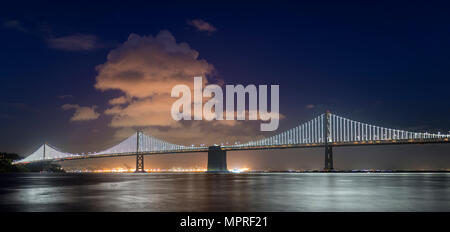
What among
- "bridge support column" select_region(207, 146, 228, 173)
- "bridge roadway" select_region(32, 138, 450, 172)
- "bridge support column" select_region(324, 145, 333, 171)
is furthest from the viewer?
"bridge support column" select_region(207, 146, 228, 173)

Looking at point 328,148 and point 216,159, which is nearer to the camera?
point 328,148

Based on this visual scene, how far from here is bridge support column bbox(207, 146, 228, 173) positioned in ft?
303

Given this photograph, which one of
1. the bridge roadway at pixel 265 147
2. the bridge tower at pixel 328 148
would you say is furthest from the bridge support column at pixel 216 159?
the bridge tower at pixel 328 148

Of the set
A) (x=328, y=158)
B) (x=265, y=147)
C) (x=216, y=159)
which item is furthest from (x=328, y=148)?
(x=216, y=159)

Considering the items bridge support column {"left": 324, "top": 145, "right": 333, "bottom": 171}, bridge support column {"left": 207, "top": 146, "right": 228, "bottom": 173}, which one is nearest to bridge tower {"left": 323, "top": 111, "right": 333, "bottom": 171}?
bridge support column {"left": 324, "top": 145, "right": 333, "bottom": 171}

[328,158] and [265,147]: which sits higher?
[265,147]

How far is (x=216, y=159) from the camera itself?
304ft

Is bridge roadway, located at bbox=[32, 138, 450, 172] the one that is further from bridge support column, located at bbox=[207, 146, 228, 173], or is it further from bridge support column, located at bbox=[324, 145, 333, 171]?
bridge support column, located at bbox=[324, 145, 333, 171]

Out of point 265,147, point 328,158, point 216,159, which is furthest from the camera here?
point 216,159

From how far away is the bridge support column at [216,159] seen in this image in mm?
92375

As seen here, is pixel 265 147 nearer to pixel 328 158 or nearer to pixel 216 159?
pixel 328 158

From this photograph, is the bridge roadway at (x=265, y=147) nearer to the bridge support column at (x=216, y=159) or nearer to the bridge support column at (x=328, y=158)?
the bridge support column at (x=216, y=159)
